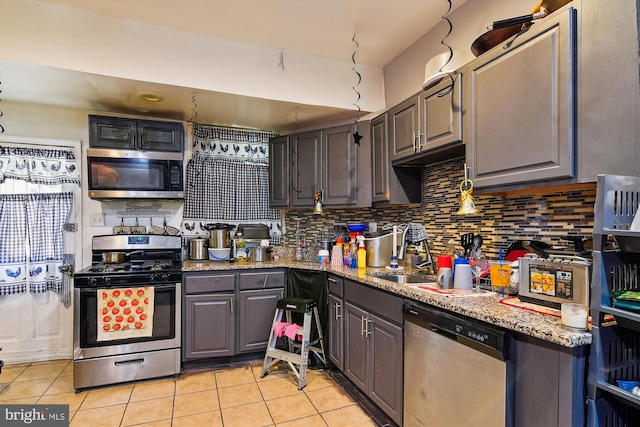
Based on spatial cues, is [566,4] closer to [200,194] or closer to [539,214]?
[539,214]

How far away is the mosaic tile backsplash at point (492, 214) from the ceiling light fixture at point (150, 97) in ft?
6.82

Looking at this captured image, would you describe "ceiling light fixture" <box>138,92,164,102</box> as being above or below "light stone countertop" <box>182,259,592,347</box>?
above

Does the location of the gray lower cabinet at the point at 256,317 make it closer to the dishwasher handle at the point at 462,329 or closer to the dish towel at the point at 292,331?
the dish towel at the point at 292,331

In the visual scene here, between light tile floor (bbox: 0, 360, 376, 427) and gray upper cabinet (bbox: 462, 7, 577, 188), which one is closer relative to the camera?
gray upper cabinet (bbox: 462, 7, 577, 188)

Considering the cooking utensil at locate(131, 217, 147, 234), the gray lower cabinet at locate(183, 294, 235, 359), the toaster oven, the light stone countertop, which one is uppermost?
the cooking utensil at locate(131, 217, 147, 234)

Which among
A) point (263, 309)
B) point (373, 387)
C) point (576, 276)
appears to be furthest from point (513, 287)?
point (263, 309)

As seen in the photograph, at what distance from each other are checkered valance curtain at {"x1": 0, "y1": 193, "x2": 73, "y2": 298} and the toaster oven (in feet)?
11.9

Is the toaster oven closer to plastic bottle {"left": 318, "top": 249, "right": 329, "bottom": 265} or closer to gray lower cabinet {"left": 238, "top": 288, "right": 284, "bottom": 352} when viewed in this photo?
plastic bottle {"left": 318, "top": 249, "right": 329, "bottom": 265}

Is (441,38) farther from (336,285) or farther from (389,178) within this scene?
(336,285)

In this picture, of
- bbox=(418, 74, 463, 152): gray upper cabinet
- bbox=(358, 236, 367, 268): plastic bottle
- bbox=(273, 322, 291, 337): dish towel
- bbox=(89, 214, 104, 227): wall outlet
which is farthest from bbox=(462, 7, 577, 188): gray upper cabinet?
bbox=(89, 214, 104, 227): wall outlet

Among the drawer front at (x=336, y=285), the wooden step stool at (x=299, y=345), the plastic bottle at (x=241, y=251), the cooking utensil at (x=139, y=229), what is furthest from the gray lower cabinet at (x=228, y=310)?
the cooking utensil at (x=139, y=229)

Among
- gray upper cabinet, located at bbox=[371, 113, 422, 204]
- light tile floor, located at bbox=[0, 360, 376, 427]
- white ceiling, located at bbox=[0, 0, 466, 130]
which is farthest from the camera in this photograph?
gray upper cabinet, located at bbox=[371, 113, 422, 204]

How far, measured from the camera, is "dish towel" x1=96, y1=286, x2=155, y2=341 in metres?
2.58

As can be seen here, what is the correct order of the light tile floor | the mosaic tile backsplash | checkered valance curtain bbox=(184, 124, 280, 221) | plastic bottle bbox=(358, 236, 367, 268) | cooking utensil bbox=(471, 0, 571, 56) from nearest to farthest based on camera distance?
1. cooking utensil bbox=(471, 0, 571, 56)
2. the mosaic tile backsplash
3. the light tile floor
4. plastic bottle bbox=(358, 236, 367, 268)
5. checkered valance curtain bbox=(184, 124, 280, 221)
